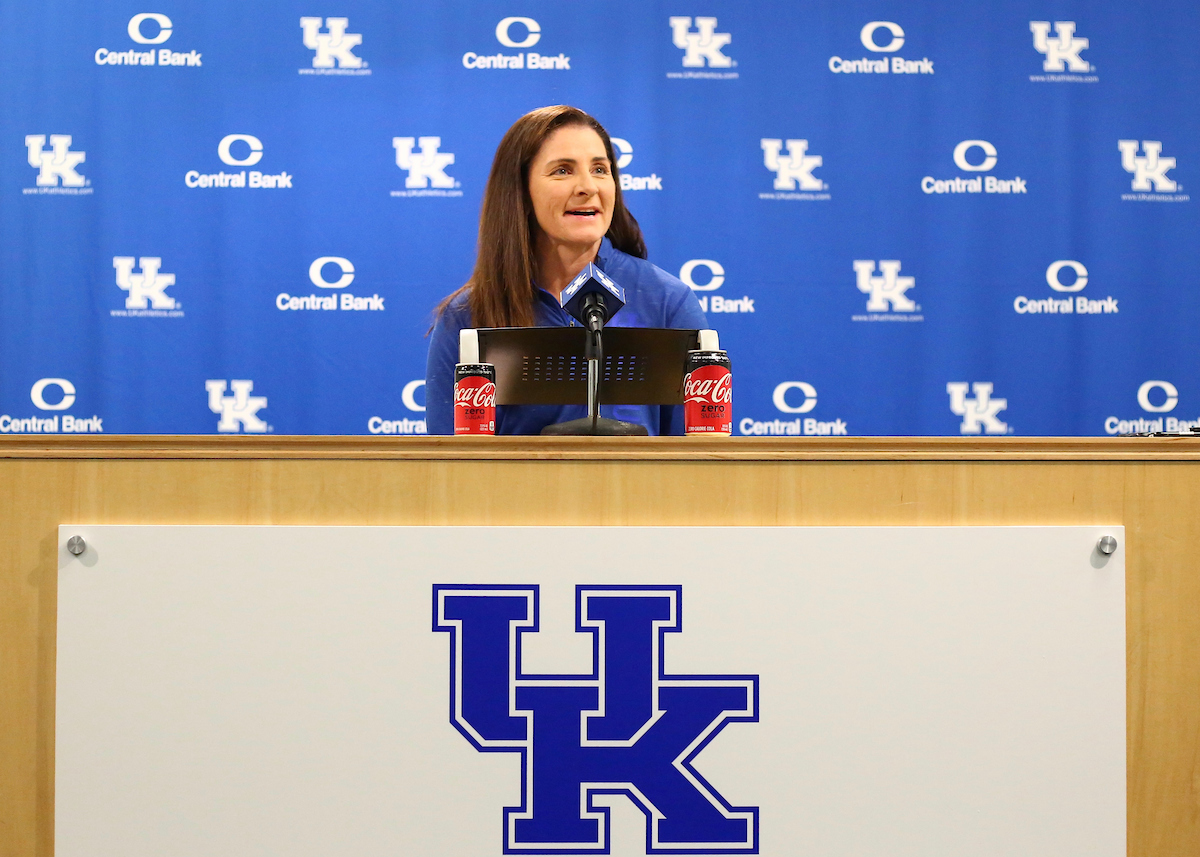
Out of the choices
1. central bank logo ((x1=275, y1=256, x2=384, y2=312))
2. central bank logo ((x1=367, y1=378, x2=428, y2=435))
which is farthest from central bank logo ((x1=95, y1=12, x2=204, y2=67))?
central bank logo ((x1=367, y1=378, x2=428, y2=435))

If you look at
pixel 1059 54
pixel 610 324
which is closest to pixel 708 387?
pixel 610 324

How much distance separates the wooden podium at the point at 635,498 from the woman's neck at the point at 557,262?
1039 millimetres

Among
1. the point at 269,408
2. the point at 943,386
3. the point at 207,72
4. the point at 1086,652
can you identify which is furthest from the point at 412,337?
the point at 1086,652

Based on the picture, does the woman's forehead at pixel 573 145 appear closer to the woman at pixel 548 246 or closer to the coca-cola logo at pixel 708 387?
the woman at pixel 548 246

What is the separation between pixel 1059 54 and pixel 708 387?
8.01 ft

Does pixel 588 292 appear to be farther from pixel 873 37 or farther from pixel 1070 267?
pixel 1070 267

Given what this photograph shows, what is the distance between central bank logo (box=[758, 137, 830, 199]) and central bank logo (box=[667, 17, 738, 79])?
29 cm

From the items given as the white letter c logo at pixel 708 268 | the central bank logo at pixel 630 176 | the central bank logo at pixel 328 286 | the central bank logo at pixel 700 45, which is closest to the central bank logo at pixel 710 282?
the white letter c logo at pixel 708 268

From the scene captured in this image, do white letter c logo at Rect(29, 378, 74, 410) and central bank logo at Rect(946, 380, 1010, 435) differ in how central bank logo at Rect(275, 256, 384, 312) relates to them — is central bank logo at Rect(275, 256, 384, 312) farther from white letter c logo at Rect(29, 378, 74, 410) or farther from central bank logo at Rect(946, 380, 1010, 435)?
central bank logo at Rect(946, 380, 1010, 435)

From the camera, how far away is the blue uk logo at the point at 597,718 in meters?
0.97

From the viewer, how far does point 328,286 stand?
8.90 ft

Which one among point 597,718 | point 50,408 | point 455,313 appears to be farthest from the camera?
point 50,408

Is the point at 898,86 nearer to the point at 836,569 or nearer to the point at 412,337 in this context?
the point at 412,337

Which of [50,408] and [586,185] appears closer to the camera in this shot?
[586,185]
